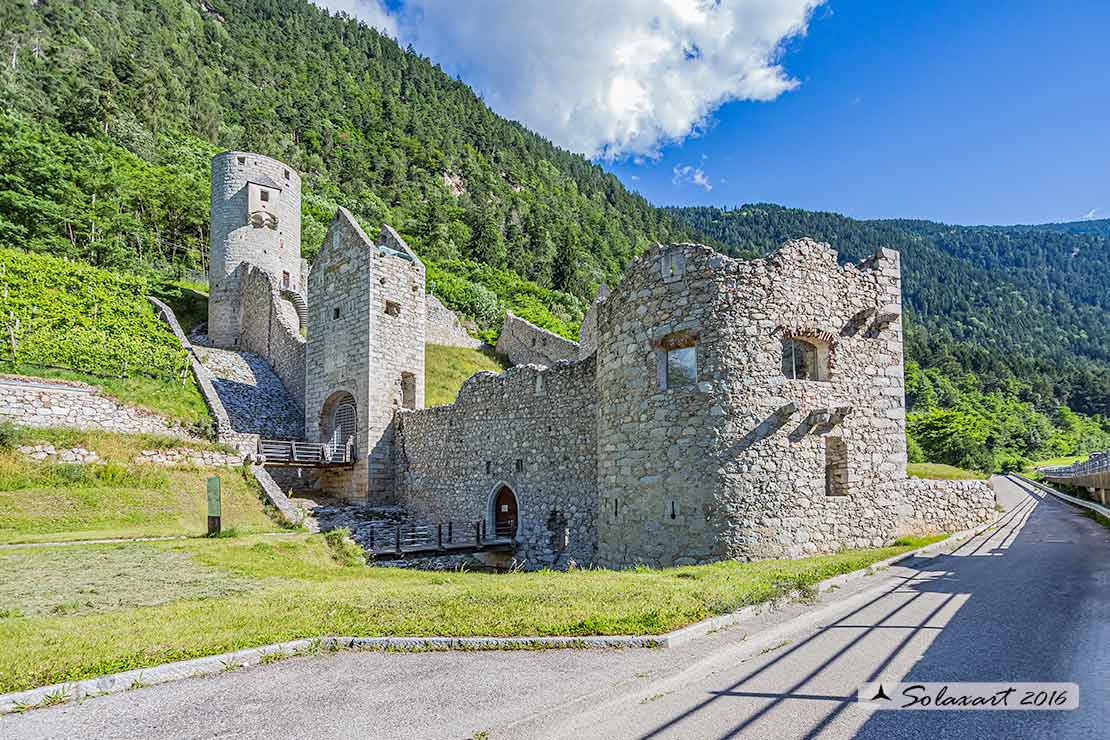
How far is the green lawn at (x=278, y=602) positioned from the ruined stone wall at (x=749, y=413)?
98 cm

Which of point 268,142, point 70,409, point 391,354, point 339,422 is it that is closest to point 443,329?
point 339,422

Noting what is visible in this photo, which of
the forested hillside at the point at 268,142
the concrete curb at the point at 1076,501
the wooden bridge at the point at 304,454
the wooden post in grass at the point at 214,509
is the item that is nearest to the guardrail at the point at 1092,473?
the concrete curb at the point at 1076,501

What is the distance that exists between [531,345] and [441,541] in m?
23.6

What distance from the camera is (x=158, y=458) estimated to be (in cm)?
2192

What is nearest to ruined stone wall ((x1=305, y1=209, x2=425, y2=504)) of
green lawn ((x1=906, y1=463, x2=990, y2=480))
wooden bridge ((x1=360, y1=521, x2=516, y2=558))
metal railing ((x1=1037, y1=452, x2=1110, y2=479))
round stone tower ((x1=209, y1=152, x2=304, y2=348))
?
wooden bridge ((x1=360, y1=521, x2=516, y2=558))

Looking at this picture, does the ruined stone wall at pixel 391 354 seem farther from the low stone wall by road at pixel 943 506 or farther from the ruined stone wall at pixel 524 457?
the low stone wall by road at pixel 943 506

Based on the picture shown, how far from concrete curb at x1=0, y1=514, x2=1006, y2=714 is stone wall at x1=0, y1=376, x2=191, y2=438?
64.3 ft

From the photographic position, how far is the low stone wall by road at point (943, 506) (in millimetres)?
14898

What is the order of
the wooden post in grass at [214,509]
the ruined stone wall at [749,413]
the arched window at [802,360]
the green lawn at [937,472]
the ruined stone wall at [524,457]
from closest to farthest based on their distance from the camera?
the ruined stone wall at [749,413] < the arched window at [802,360] < the wooden post in grass at [214,509] < the ruined stone wall at [524,457] < the green lawn at [937,472]

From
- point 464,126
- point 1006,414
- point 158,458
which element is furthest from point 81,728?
point 464,126

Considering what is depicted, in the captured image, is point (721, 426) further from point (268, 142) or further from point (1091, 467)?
point (268, 142)

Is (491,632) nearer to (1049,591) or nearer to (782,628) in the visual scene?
(782,628)

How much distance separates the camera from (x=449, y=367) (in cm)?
3975

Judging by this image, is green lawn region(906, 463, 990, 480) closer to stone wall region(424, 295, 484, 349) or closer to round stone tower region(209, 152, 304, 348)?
stone wall region(424, 295, 484, 349)
